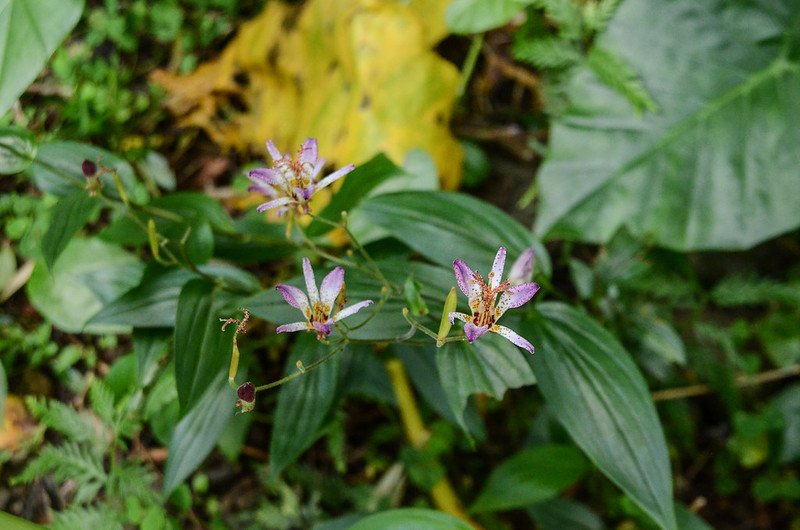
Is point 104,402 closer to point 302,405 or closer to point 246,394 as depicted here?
point 302,405

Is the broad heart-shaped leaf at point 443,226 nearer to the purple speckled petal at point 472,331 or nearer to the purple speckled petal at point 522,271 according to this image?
the purple speckled petal at point 522,271

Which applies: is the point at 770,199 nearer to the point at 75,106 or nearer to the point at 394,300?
the point at 394,300

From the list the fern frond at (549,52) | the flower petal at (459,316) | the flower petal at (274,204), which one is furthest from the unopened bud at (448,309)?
the fern frond at (549,52)

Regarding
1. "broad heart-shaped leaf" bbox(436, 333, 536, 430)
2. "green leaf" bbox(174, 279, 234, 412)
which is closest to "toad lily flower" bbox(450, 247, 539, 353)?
"broad heart-shaped leaf" bbox(436, 333, 536, 430)

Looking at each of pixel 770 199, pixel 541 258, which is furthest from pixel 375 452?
pixel 770 199

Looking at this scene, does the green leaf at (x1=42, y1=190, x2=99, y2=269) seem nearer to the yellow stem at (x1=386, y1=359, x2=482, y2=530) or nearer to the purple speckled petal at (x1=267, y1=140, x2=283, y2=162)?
the purple speckled petal at (x1=267, y1=140, x2=283, y2=162)

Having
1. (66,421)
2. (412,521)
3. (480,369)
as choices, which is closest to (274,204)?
(480,369)
